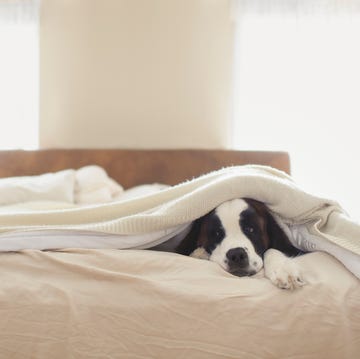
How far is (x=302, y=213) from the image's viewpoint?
107 centimetres

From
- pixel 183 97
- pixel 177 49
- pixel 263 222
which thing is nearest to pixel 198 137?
pixel 183 97

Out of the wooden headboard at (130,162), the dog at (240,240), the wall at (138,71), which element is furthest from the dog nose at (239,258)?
the wall at (138,71)

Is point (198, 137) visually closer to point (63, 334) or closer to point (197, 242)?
point (197, 242)

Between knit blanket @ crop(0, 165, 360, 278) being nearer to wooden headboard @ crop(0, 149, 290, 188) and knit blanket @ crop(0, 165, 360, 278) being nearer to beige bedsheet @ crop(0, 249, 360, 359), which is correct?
beige bedsheet @ crop(0, 249, 360, 359)

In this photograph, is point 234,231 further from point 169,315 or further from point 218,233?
point 169,315

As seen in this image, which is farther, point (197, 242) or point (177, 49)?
point (177, 49)

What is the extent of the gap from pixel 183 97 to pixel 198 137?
31 centimetres

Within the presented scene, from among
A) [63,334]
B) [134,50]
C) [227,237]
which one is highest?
[134,50]

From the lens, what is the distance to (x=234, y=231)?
1.10 metres

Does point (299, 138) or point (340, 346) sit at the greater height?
point (299, 138)

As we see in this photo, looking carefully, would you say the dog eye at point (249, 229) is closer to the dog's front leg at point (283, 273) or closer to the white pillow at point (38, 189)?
the dog's front leg at point (283, 273)

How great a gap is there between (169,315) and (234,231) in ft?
1.20

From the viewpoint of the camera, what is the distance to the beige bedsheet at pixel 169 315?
0.77 meters

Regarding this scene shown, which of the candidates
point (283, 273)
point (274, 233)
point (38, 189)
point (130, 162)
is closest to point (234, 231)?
point (274, 233)
